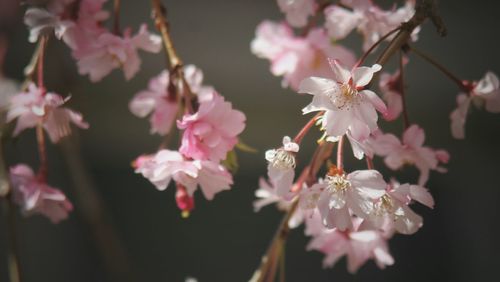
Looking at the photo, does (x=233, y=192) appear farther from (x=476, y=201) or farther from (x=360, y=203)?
(x=360, y=203)

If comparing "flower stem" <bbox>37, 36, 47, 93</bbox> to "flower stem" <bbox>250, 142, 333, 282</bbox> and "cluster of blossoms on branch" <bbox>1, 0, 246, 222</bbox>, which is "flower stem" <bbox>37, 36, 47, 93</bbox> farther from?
"flower stem" <bbox>250, 142, 333, 282</bbox>

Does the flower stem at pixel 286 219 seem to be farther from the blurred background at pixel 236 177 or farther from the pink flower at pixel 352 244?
the blurred background at pixel 236 177

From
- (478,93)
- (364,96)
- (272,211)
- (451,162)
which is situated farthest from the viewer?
(451,162)

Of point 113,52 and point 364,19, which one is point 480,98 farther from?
point 113,52

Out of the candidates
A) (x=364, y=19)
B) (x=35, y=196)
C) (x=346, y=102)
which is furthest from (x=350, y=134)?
(x=35, y=196)

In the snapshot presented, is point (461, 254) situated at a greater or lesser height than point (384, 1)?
lesser

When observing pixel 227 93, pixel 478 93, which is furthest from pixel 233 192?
pixel 478 93
